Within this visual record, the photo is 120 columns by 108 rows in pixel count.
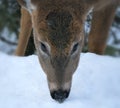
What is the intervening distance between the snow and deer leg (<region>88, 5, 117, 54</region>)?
3.03ft

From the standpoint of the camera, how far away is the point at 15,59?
636cm

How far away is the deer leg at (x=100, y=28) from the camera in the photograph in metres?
7.15

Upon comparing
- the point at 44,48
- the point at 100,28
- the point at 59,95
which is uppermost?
the point at 44,48

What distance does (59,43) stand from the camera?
5.41 metres

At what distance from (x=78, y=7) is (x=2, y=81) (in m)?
1.02

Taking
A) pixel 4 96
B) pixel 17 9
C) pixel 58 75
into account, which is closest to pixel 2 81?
pixel 4 96

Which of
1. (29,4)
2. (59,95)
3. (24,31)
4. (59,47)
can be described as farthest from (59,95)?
(24,31)

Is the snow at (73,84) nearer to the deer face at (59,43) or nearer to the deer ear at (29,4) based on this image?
the deer face at (59,43)

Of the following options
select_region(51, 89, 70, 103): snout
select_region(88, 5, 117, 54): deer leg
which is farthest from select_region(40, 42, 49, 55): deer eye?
select_region(88, 5, 117, 54): deer leg

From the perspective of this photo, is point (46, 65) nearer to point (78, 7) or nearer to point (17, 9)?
point (78, 7)

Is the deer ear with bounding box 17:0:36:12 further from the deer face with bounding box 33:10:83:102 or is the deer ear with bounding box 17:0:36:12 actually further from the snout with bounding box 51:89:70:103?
the snout with bounding box 51:89:70:103

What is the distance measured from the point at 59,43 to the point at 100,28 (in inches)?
78.5

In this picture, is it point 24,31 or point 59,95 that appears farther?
point 24,31

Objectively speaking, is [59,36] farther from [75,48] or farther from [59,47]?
[75,48]
